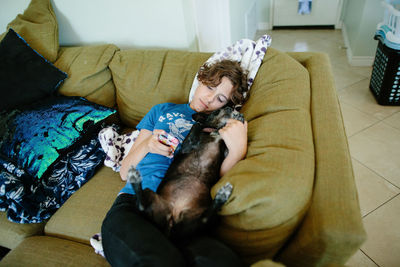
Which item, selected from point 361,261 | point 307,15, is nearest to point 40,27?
point 361,261

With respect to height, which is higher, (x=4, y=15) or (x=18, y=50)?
(x=4, y=15)

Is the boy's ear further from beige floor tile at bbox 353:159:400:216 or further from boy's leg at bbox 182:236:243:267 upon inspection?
beige floor tile at bbox 353:159:400:216

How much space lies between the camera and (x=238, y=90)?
1.29 meters

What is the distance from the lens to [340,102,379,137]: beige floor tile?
2.08 m

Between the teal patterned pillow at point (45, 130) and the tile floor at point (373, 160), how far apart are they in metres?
1.68

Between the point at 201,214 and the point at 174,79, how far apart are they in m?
0.92

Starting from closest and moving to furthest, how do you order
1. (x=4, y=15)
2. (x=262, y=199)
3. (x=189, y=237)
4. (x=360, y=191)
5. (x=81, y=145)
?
(x=262, y=199), (x=189, y=237), (x=81, y=145), (x=360, y=191), (x=4, y=15)

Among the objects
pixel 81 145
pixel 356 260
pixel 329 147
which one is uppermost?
pixel 329 147

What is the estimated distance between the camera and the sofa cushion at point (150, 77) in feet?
5.00

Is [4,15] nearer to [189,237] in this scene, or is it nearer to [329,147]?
[189,237]

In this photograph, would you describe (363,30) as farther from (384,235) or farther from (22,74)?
(22,74)

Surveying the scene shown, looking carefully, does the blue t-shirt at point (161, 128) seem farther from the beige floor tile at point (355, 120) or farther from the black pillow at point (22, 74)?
the beige floor tile at point (355, 120)

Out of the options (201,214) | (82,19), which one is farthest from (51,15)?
(201,214)

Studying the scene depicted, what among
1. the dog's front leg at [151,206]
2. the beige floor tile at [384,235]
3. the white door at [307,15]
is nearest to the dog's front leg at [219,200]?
the dog's front leg at [151,206]
